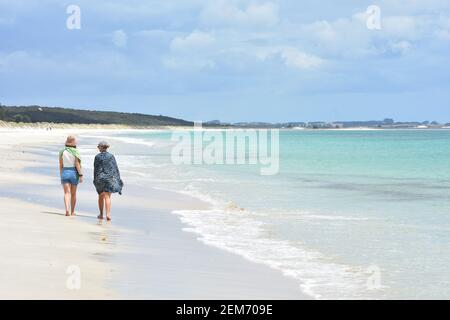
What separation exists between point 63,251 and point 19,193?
291 inches

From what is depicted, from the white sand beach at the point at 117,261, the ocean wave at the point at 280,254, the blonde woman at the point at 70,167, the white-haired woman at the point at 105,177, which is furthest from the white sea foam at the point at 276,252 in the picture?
the blonde woman at the point at 70,167

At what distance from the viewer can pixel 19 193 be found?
1631 cm

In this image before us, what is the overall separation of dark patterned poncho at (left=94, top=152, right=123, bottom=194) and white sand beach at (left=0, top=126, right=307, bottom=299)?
0.59 metres

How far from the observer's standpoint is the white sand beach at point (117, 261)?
24.6ft

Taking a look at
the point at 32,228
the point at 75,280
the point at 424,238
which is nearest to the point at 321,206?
the point at 424,238

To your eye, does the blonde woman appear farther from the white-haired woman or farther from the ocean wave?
the ocean wave

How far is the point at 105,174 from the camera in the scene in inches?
516

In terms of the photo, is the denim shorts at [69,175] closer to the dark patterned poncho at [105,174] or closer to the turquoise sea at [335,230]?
the dark patterned poncho at [105,174]

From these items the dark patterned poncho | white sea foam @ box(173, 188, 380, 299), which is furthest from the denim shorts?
white sea foam @ box(173, 188, 380, 299)

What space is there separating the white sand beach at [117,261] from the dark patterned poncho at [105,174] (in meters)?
0.59

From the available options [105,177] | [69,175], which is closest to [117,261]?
[105,177]

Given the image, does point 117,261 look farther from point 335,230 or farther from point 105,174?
point 335,230

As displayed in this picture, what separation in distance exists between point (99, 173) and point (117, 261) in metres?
4.32
